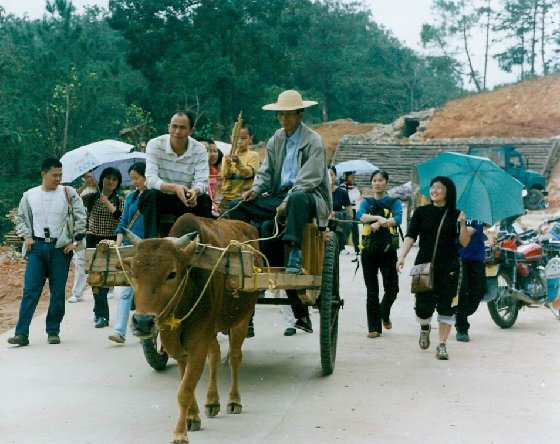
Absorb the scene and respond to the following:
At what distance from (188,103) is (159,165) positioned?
3755cm

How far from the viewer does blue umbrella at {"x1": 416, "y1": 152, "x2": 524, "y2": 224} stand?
9888 mm

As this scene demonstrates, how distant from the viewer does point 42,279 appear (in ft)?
32.8

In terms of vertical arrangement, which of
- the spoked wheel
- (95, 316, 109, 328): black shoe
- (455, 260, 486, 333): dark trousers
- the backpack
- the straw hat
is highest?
the straw hat

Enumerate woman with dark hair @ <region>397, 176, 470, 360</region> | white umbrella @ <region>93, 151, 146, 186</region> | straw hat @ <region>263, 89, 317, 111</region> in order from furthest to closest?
white umbrella @ <region>93, 151, 146, 186</region> → woman with dark hair @ <region>397, 176, 470, 360</region> → straw hat @ <region>263, 89, 317, 111</region>

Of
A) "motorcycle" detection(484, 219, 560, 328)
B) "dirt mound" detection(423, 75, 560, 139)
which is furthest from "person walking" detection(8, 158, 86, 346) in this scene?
"dirt mound" detection(423, 75, 560, 139)

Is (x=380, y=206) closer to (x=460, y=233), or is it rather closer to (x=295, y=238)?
(x=460, y=233)

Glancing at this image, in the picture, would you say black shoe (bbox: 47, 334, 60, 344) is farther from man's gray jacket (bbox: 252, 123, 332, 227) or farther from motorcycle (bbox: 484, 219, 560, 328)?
motorcycle (bbox: 484, 219, 560, 328)

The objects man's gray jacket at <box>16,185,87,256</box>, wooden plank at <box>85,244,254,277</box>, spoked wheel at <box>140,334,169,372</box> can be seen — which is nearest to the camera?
wooden plank at <box>85,244,254,277</box>

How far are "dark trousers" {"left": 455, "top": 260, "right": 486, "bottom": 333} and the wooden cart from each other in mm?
2283

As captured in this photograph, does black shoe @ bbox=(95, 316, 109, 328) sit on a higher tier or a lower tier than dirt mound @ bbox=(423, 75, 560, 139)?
lower

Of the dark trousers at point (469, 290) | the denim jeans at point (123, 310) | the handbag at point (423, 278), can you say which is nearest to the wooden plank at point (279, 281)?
the handbag at point (423, 278)

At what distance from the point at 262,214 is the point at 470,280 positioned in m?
3.53

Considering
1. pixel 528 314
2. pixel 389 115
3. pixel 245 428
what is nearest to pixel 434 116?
pixel 389 115

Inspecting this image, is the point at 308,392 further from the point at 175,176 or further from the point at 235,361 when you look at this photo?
the point at 175,176
